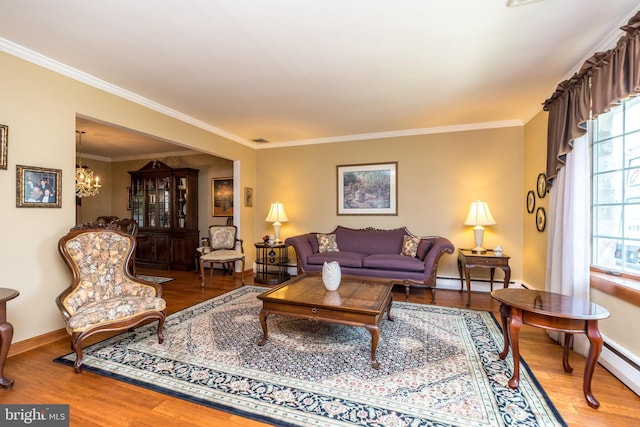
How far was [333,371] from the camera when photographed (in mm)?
2180

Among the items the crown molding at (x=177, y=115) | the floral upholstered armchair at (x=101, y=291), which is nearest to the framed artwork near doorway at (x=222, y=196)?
the crown molding at (x=177, y=115)

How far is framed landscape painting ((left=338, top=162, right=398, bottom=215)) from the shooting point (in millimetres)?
5051

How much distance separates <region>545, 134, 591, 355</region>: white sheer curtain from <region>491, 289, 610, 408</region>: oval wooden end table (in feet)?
1.66

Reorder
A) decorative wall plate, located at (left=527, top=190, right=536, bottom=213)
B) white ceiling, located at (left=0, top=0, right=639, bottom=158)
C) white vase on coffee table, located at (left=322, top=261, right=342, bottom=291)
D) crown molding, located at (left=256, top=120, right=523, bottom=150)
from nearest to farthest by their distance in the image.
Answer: white ceiling, located at (left=0, top=0, right=639, bottom=158)
white vase on coffee table, located at (left=322, top=261, right=342, bottom=291)
decorative wall plate, located at (left=527, top=190, right=536, bottom=213)
crown molding, located at (left=256, top=120, right=523, bottom=150)

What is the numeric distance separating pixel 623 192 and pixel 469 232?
238cm

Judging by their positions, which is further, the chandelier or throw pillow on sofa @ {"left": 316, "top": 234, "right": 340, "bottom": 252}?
throw pillow on sofa @ {"left": 316, "top": 234, "right": 340, "bottom": 252}

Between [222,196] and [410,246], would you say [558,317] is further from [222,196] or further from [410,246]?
[222,196]

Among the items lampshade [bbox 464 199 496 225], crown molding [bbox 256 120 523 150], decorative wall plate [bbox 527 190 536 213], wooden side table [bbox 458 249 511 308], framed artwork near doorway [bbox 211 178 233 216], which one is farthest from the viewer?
framed artwork near doorway [bbox 211 178 233 216]

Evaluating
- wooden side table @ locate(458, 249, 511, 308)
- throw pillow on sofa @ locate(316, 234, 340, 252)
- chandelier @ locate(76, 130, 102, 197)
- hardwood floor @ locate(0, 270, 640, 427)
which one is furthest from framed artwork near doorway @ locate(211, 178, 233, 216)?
wooden side table @ locate(458, 249, 511, 308)

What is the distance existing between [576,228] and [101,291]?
436 cm

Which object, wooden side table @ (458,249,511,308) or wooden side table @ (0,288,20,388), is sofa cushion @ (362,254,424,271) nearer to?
wooden side table @ (458,249,511,308)

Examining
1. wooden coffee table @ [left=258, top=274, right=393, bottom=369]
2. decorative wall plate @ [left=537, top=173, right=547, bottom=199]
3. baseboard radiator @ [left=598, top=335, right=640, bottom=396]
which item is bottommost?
baseboard radiator @ [left=598, top=335, right=640, bottom=396]

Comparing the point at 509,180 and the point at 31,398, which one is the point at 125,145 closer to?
the point at 31,398

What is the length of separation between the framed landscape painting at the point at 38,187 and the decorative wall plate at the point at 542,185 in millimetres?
5456
